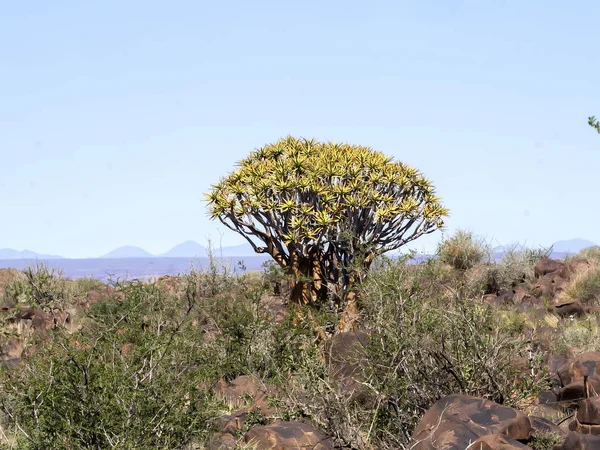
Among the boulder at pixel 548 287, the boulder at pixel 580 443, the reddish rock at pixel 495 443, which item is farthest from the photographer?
the boulder at pixel 548 287

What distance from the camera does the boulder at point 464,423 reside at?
5.91m

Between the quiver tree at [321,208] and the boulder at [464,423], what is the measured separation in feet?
21.5

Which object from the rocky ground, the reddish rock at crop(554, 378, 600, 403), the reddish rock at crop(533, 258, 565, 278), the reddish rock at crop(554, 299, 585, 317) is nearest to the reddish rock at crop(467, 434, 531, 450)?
the rocky ground

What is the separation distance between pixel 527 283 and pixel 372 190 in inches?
256

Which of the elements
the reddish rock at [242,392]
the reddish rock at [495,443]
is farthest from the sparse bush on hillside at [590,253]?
the reddish rock at [495,443]

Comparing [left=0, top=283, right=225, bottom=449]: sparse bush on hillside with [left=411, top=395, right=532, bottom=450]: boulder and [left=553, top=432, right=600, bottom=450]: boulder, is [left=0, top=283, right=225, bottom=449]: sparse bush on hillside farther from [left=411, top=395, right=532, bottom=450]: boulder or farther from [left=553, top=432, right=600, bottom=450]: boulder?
[left=553, top=432, right=600, bottom=450]: boulder

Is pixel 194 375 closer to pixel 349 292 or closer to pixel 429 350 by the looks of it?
pixel 429 350

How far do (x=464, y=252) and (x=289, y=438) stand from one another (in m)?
15.3

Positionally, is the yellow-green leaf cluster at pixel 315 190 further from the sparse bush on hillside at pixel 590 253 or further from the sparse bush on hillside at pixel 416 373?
the sparse bush on hillside at pixel 590 253

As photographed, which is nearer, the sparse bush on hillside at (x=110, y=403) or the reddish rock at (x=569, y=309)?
the sparse bush on hillside at (x=110, y=403)

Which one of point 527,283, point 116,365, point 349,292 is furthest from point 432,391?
point 527,283

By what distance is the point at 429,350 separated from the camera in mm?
7098

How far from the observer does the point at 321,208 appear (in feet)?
44.0

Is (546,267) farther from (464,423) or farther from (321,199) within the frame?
(464,423)
